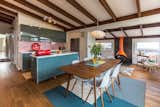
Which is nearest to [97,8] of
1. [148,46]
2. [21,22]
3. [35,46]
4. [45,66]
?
[45,66]

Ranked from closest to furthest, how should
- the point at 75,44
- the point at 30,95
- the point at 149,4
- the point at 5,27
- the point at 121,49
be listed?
the point at 30,95
the point at 149,4
the point at 75,44
the point at 121,49
the point at 5,27

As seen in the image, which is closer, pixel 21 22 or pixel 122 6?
pixel 122 6

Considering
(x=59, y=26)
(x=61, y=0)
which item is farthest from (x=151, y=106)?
(x=59, y=26)

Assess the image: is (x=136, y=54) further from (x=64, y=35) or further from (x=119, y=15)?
(x=64, y=35)

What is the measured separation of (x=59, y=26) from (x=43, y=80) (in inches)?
158

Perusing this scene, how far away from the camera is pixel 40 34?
17.6 ft

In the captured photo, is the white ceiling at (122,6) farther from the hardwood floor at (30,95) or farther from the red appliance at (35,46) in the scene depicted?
the red appliance at (35,46)

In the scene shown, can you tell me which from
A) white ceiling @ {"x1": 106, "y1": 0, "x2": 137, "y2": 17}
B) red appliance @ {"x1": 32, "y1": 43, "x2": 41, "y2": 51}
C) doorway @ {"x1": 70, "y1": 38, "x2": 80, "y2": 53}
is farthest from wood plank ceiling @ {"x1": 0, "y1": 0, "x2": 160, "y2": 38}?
doorway @ {"x1": 70, "y1": 38, "x2": 80, "y2": 53}

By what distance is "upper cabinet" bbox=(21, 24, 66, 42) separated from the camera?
4754 mm

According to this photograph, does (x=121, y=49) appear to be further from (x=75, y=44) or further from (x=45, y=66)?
(x=45, y=66)

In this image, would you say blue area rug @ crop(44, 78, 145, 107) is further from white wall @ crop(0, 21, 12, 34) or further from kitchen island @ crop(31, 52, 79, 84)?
white wall @ crop(0, 21, 12, 34)

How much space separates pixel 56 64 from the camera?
3.57 m

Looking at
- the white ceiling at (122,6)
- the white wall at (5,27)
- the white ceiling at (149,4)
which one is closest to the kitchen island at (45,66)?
the white ceiling at (122,6)

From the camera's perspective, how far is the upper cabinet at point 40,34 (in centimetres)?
475
